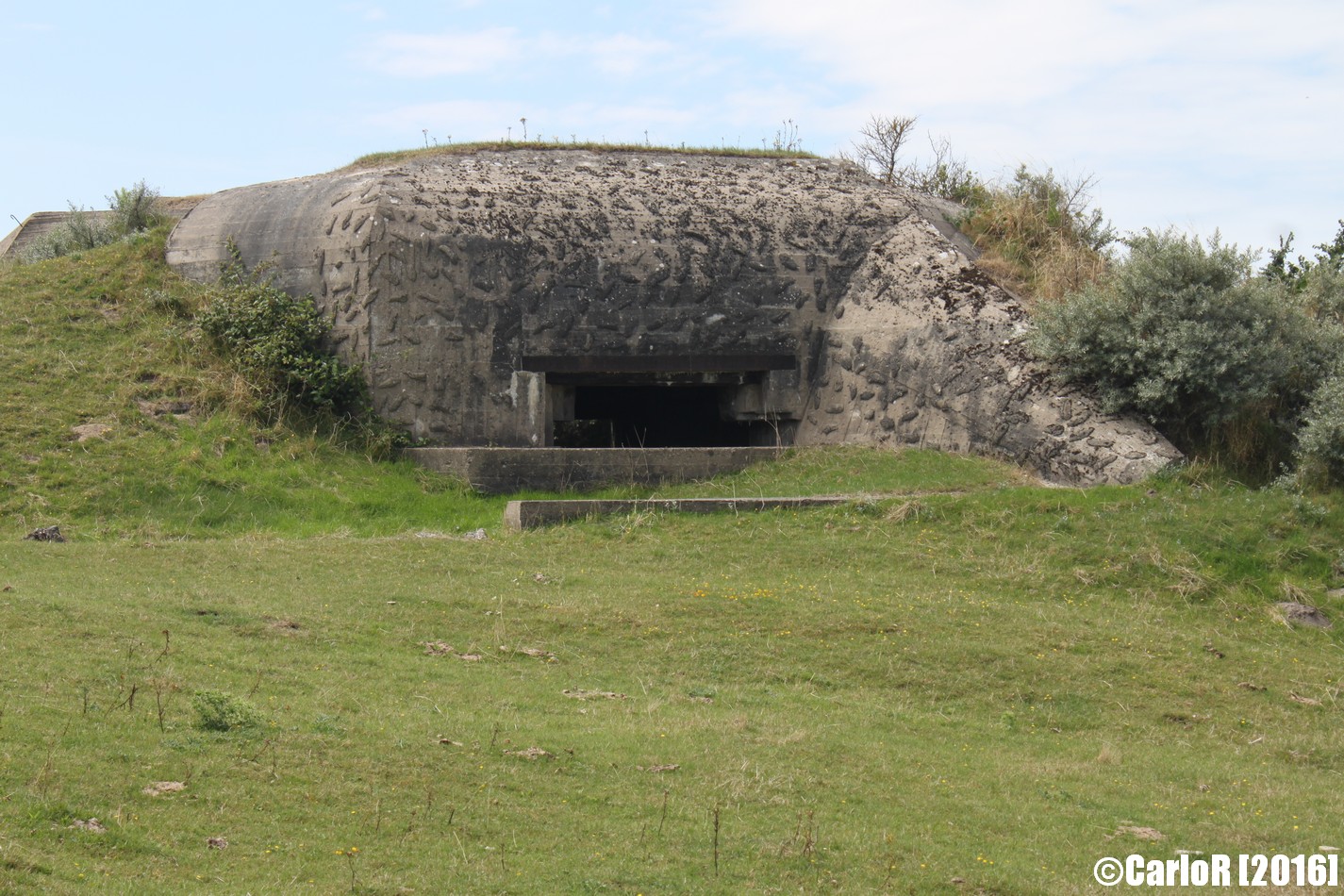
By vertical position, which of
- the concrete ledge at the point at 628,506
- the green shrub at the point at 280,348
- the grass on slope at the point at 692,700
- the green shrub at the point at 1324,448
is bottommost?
the grass on slope at the point at 692,700

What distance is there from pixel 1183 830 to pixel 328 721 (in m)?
4.75

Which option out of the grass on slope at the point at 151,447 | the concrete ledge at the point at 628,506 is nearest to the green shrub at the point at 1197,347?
the concrete ledge at the point at 628,506

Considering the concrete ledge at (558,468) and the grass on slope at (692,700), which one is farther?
the concrete ledge at (558,468)

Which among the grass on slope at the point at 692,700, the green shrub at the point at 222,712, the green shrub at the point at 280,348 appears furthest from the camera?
the green shrub at the point at 280,348

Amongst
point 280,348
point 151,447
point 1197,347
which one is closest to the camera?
point 1197,347

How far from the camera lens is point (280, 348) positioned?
16625 millimetres

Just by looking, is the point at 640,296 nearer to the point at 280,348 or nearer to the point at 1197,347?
the point at 280,348

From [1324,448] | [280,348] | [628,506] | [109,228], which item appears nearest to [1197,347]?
[1324,448]

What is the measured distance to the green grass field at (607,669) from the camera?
252 inches

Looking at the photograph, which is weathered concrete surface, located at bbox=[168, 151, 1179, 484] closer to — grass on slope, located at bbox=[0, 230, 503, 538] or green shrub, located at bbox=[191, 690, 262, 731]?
grass on slope, located at bbox=[0, 230, 503, 538]

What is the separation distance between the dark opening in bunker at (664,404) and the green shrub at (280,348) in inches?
102

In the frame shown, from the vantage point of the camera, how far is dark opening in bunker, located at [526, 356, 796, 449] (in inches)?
682

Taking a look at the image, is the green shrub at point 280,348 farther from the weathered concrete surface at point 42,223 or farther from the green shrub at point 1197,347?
the green shrub at point 1197,347

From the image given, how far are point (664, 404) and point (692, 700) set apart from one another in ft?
34.8
